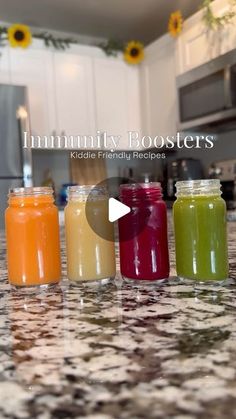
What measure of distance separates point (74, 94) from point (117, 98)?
38cm

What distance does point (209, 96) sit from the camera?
2.68 metres

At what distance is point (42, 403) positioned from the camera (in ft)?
0.94

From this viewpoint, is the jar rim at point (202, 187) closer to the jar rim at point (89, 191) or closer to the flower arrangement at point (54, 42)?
the jar rim at point (89, 191)

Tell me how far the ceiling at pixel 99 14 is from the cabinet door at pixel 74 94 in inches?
10.7

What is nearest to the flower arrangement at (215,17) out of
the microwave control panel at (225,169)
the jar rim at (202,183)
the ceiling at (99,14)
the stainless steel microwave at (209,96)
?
the stainless steel microwave at (209,96)

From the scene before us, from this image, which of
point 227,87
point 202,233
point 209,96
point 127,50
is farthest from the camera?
point 127,50

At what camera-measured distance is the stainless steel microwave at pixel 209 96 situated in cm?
251

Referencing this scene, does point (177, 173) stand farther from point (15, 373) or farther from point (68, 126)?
point (15, 373)

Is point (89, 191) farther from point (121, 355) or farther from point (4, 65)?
point (4, 65)

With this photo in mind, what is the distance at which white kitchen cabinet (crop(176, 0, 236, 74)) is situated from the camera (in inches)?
99.3

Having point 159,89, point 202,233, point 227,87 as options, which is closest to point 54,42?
point 159,89

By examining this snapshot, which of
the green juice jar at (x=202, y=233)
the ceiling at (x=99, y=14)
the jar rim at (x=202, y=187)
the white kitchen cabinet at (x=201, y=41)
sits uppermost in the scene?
the ceiling at (x=99, y=14)

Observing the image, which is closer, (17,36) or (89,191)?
(89,191)

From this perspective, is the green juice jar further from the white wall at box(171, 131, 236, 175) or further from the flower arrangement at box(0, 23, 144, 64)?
the flower arrangement at box(0, 23, 144, 64)
